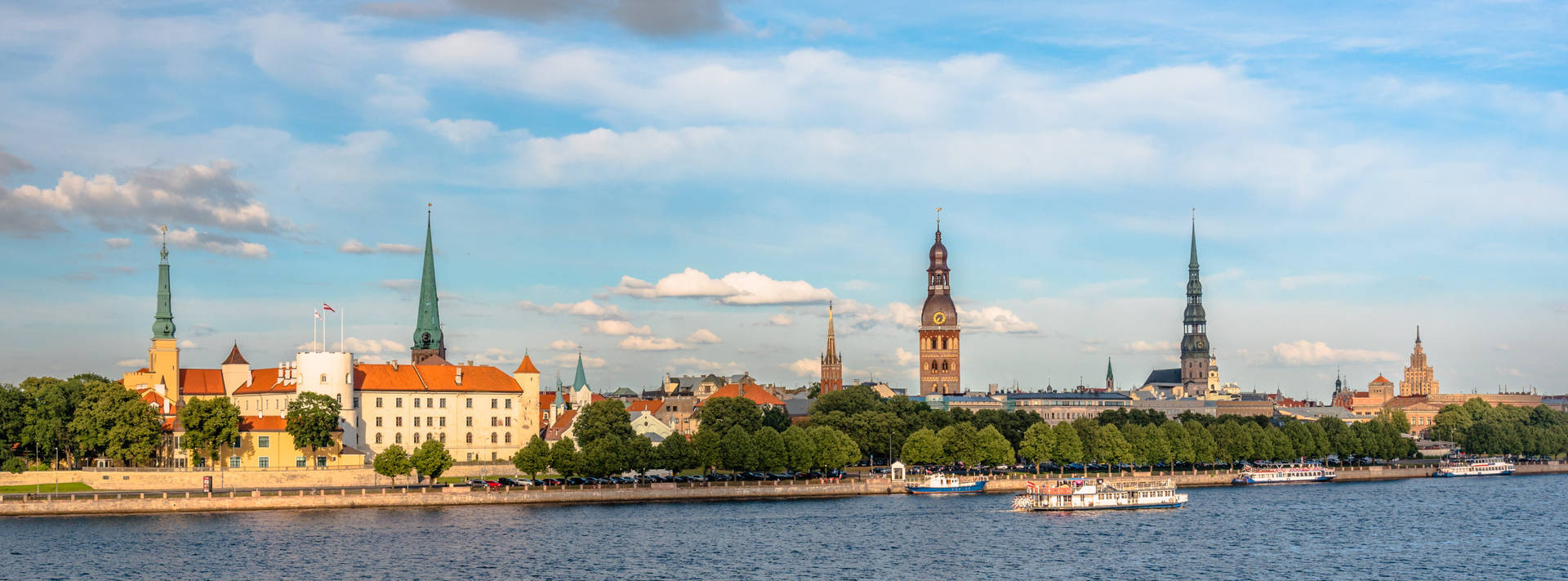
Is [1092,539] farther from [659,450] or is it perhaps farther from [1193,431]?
[1193,431]

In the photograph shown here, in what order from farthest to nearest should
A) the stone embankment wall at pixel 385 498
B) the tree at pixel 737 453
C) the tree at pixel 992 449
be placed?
the tree at pixel 992 449
the tree at pixel 737 453
the stone embankment wall at pixel 385 498

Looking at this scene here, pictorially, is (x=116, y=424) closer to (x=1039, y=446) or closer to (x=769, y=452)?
(x=769, y=452)

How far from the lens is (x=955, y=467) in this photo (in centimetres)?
16175

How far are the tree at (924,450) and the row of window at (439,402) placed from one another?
40.3m

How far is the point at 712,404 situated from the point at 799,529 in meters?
64.6

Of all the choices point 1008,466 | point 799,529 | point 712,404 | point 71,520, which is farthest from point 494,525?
point 1008,466

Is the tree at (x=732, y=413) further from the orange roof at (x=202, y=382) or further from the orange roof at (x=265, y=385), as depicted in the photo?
the orange roof at (x=202, y=382)

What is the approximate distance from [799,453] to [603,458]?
65.4 ft

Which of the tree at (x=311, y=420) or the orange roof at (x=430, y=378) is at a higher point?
the orange roof at (x=430, y=378)

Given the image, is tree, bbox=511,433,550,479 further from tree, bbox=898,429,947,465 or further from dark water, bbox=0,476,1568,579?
tree, bbox=898,429,947,465

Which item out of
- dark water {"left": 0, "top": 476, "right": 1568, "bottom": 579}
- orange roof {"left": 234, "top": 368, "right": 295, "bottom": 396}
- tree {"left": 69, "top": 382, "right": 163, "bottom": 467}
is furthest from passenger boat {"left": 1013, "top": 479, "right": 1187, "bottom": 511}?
tree {"left": 69, "top": 382, "right": 163, "bottom": 467}

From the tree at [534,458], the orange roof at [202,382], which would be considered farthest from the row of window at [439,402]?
the orange roof at [202,382]

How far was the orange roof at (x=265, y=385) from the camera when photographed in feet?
463

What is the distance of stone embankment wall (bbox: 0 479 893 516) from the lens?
10819cm
